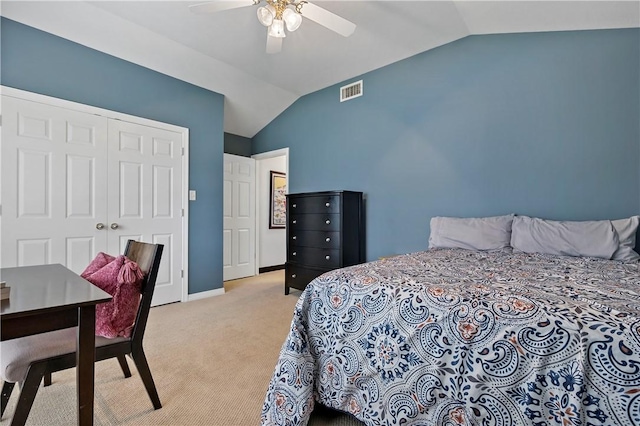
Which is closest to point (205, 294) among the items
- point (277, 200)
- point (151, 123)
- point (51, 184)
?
point (51, 184)

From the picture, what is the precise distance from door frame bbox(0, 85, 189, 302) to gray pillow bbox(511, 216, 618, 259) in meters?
3.29

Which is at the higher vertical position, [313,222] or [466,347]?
[313,222]

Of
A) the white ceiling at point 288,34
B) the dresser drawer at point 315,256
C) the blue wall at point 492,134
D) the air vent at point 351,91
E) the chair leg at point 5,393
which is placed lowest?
the chair leg at point 5,393

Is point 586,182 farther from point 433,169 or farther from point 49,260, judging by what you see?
point 49,260

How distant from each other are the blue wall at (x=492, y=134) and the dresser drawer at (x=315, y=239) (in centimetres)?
49

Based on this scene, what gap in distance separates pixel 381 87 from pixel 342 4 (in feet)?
3.97

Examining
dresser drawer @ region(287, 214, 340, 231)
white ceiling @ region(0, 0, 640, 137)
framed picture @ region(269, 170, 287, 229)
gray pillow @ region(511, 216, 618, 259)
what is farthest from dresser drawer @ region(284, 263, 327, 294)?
white ceiling @ region(0, 0, 640, 137)

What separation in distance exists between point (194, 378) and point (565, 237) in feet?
8.71

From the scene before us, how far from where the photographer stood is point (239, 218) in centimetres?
473

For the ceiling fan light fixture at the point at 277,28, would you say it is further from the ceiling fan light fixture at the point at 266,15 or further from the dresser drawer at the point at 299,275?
the dresser drawer at the point at 299,275

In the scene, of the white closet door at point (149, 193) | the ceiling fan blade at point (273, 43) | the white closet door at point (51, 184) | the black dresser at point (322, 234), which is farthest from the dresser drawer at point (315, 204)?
the white closet door at point (51, 184)

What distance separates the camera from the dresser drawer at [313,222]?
3428 millimetres

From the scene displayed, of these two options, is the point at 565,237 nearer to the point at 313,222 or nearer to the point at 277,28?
the point at 313,222

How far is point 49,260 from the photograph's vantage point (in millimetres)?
2641
